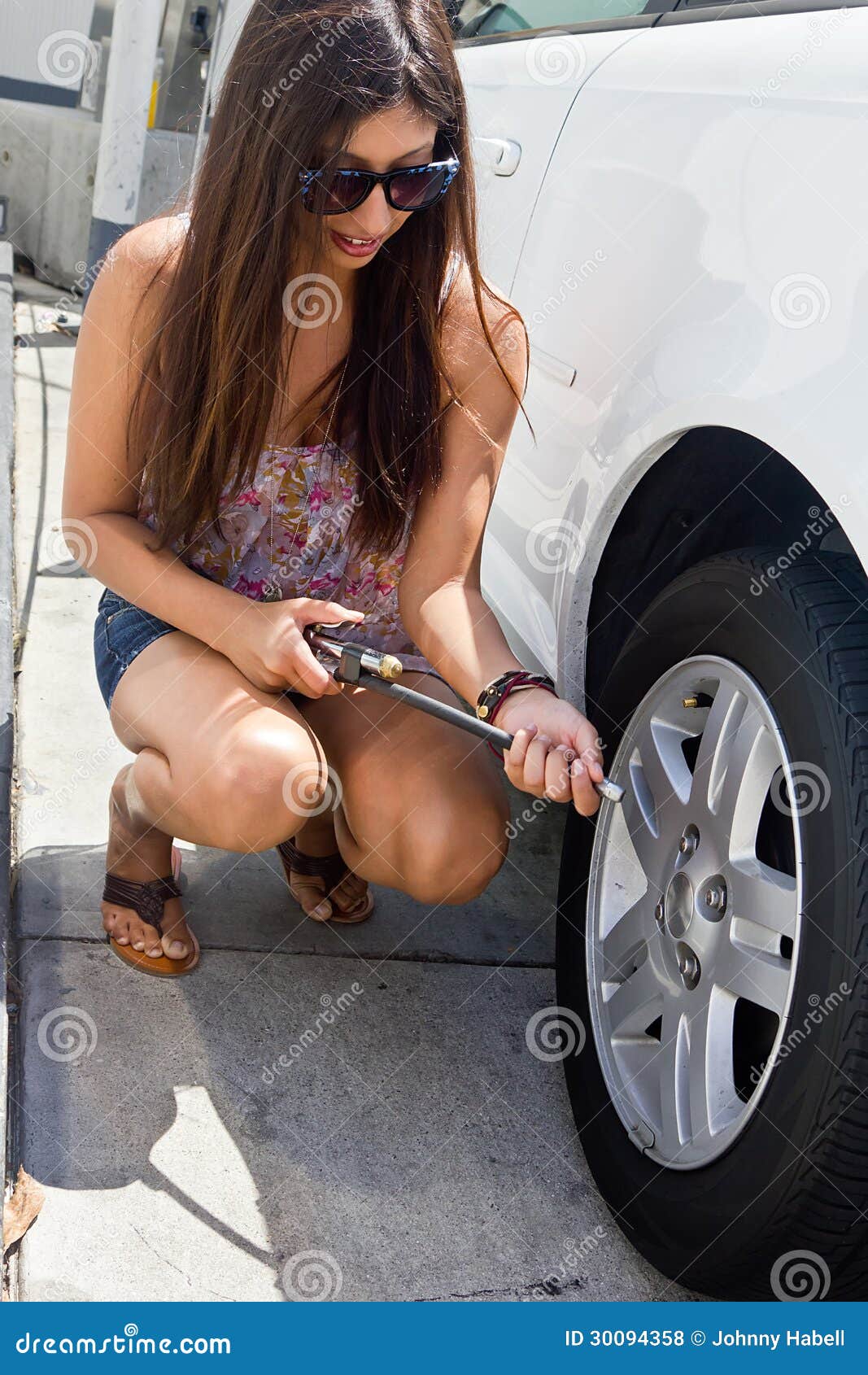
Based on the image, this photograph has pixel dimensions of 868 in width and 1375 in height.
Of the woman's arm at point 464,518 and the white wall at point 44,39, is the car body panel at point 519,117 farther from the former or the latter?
the white wall at point 44,39

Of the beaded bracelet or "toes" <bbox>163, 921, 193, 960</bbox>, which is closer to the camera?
the beaded bracelet

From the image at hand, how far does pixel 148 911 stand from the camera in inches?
80.1

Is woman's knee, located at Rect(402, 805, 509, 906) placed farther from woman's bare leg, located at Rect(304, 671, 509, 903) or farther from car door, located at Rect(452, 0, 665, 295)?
car door, located at Rect(452, 0, 665, 295)

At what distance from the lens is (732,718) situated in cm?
153

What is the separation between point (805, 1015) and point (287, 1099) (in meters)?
0.80

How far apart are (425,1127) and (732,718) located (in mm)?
731

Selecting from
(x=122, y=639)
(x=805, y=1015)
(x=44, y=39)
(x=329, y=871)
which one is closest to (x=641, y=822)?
(x=805, y=1015)

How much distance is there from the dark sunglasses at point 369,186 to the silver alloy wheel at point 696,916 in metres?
0.65

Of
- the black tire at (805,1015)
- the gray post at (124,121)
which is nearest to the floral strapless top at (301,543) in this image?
the black tire at (805,1015)

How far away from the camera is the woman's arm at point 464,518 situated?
73.7 inches

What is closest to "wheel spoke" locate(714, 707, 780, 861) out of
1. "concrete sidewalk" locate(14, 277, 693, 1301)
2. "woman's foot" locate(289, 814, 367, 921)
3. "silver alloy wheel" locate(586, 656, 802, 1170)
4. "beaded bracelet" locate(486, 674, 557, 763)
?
"silver alloy wheel" locate(586, 656, 802, 1170)

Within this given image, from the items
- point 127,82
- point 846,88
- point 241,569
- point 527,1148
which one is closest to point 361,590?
point 241,569

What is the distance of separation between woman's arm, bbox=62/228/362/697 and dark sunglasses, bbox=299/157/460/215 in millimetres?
275

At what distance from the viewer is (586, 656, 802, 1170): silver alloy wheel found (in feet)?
4.75
